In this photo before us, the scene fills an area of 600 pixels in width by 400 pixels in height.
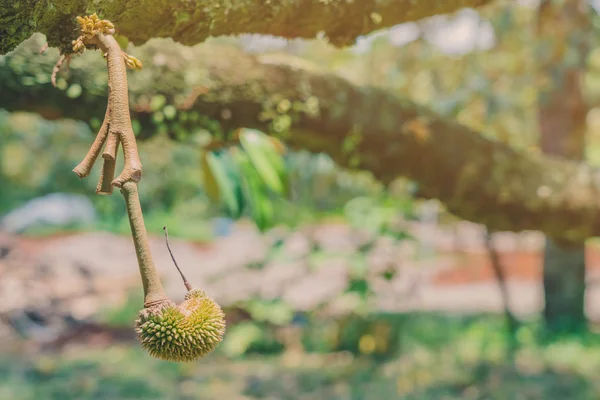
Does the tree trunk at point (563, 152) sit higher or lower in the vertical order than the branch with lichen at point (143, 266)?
higher

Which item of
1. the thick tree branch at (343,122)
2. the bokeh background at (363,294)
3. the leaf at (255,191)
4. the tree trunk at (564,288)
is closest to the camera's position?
the thick tree branch at (343,122)

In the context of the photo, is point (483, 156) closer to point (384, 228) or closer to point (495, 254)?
point (384, 228)

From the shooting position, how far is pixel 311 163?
25.4 feet

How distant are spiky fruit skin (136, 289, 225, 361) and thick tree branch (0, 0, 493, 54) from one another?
460 millimetres

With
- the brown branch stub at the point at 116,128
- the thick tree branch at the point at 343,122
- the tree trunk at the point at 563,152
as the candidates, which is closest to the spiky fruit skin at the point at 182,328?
the brown branch stub at the point at 116,128

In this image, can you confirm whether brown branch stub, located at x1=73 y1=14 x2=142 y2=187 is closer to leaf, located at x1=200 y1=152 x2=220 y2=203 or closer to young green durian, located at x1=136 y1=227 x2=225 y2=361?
young green durian, located at x1=136 y1=227 x2=225 y2=361

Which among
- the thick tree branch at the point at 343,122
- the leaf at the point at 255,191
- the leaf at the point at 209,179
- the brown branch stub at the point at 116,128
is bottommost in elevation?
the brown branch stub at the point at 116,128

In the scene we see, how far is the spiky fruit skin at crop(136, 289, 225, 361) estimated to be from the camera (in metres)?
0.77

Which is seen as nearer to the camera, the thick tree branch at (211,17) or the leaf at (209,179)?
the thick tree branch at (211,17)

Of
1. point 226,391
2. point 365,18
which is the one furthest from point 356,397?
point 365,18

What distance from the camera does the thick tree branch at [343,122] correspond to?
2.01m

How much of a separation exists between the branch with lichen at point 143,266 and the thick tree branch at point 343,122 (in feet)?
3.89

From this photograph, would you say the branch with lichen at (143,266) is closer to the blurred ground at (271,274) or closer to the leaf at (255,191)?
the leaf at (255,191)

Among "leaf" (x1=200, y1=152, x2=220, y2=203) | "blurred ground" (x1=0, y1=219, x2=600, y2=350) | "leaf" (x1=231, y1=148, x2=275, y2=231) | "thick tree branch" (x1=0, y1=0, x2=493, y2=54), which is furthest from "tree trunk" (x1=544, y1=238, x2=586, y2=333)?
"thick tree branch" (x1=0, y1=0, x2=493, y2=54)
